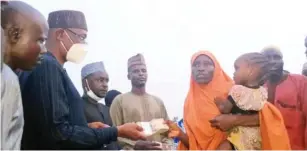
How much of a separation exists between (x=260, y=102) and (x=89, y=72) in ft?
6.90

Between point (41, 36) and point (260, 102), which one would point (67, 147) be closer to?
point (41, 36)

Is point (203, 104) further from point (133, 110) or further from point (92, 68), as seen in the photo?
point (92, 68)

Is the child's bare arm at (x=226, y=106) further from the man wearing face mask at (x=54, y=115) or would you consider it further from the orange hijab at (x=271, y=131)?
the man wearing face mask at (x=54, y=115)

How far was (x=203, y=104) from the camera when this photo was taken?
11.2ft

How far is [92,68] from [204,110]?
1.53 metres

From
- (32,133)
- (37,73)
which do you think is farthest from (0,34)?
(32,133)

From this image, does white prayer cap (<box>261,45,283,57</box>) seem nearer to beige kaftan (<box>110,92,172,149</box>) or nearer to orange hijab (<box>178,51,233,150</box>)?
orange hijab (<box>178,51,233,150</box>)

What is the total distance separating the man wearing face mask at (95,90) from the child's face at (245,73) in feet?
4.56

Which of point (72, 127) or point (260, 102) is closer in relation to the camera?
point (72, 127)

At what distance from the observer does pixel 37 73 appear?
204cm

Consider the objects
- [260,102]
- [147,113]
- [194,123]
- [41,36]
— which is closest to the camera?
[41,36]

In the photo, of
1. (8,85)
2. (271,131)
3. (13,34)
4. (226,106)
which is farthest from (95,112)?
(8,85)

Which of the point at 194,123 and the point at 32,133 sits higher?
the point at 32,133

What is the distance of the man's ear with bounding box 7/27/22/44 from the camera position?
5.85 feet
